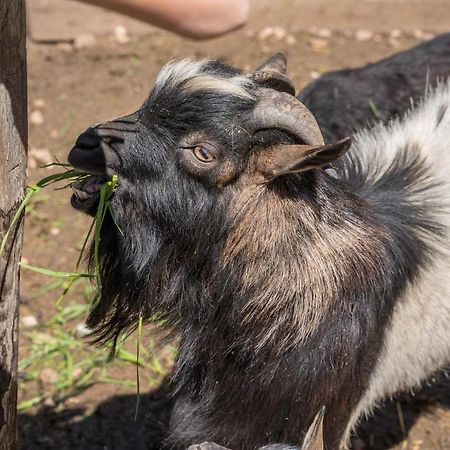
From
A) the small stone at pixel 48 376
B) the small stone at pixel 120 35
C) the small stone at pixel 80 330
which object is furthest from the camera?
the small stone at pixel 120 35

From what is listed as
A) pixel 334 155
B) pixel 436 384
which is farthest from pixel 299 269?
pixel 436 384

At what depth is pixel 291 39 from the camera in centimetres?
A: 836

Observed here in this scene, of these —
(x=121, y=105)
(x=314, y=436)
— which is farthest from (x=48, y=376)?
(x=121, y=105)

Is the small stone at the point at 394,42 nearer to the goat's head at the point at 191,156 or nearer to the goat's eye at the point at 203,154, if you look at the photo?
the goat's head at the point at 191,156

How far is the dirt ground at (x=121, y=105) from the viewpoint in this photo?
4.63m

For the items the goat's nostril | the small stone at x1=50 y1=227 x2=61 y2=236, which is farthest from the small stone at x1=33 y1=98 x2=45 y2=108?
the goat's nostril

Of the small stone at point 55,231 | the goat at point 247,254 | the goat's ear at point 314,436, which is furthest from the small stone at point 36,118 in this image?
the goat's ear at point 314,436

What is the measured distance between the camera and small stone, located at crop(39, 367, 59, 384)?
4.82m

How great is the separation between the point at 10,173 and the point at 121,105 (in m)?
4.42

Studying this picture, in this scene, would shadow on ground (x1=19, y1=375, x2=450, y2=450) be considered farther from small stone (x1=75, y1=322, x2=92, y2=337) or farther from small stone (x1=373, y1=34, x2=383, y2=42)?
small stone (x1=373, y1=34, x2=383, y2=42)

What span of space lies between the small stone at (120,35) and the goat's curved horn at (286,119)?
17.3 feet

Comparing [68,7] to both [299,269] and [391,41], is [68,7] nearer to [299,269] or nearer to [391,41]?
[391,41]

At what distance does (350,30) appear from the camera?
8.55 meters

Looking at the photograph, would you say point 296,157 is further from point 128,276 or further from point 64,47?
point 64,47
